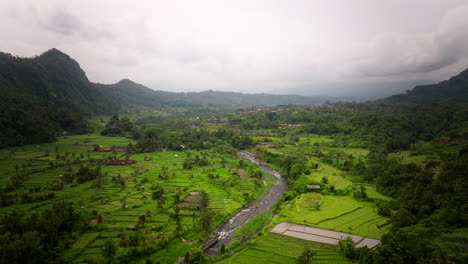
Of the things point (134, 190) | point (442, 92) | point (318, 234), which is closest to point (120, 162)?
point (134, 190)

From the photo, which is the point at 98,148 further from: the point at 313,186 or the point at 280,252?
the point at 280,252

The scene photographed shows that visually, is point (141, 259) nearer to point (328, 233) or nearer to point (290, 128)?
point (328, 233)

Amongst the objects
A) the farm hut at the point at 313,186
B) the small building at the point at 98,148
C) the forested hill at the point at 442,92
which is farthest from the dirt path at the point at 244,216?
the forested hill at the point at 442,92

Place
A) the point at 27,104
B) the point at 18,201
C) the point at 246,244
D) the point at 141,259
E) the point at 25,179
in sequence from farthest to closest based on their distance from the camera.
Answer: the point at 27,104 < the point at 25,179 < the point at 18,201 < the point at 246,244 < the point at 141,259

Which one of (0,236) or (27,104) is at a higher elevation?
(27,104)

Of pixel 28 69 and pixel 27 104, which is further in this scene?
pixel 28 69

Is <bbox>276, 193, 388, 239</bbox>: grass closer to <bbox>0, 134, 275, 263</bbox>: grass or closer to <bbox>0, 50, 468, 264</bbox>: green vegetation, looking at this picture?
<bbox>0, 50, 468, 264</bbox>: green vegetation

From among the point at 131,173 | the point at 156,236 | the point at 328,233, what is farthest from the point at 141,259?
the point at 131,173
